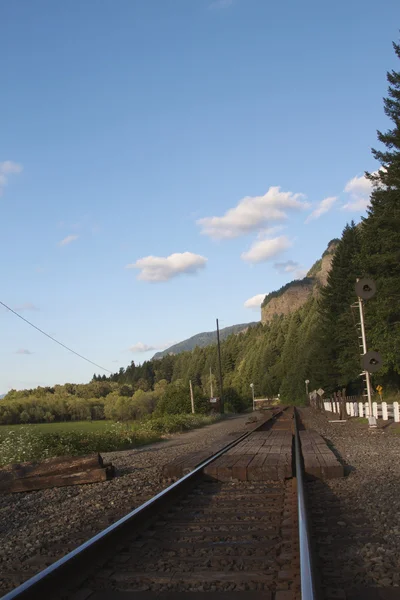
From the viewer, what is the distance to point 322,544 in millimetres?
4672

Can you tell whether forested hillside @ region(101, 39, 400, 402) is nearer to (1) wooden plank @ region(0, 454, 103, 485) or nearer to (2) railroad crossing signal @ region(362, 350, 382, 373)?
(2) railroad crossing signal @ region(362, 350, 382, 373)

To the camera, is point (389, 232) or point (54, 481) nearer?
point (54, 481)

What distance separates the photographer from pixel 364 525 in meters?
5.33

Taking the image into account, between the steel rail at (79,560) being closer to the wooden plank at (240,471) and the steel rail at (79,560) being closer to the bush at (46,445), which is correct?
the wooden plank at (240,471)

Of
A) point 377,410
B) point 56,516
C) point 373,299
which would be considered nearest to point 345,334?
point 373,299

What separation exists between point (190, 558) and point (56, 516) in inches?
109

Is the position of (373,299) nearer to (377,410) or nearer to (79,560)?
(377,410)

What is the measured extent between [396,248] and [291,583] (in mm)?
29811

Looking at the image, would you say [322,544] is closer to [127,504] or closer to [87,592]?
[87,592]

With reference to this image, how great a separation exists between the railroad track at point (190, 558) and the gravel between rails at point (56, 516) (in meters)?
0.40

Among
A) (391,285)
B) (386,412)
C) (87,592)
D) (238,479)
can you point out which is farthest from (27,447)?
(391,285)

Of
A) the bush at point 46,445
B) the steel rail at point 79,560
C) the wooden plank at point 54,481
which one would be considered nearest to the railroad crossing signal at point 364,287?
the bush at point 46,445

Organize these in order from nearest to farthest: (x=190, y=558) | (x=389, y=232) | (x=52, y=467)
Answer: (x=190, y=558)
(x=52, y=467)
(x=389, y=232)

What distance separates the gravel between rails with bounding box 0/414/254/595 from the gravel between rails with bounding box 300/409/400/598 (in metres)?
2.13
